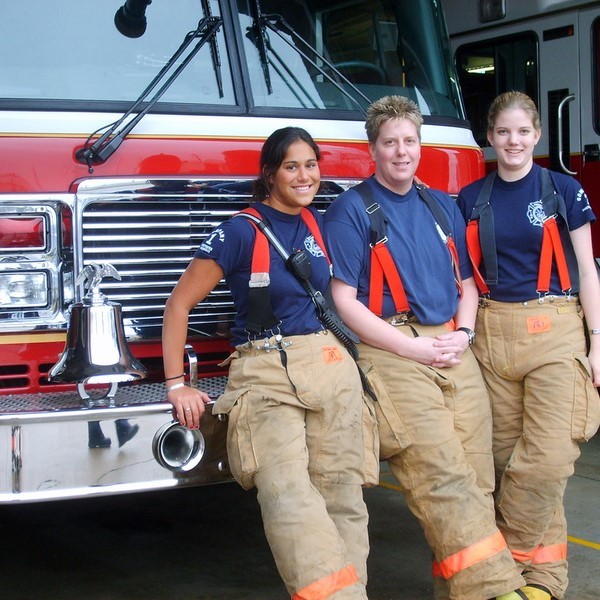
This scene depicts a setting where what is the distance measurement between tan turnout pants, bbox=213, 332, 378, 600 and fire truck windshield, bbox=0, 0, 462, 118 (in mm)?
1190

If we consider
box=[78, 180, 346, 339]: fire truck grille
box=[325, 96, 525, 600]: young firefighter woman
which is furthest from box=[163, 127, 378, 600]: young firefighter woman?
box=[78, 180, 346, 339]: fire truck grille

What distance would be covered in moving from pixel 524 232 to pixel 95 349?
5.16 feet

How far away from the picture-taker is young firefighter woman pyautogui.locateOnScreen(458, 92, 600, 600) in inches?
146

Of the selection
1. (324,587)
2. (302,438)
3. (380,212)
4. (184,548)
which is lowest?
(184,548)

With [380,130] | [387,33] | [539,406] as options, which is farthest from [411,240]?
[387,33]

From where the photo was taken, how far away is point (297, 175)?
3.48 meters

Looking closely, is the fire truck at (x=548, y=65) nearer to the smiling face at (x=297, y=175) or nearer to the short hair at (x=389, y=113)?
the short hair at (x=389, y=113)

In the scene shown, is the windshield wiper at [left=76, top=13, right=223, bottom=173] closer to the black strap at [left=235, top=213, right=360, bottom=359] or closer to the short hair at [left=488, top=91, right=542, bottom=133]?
the black strap at [left=235, top=213, right=360, bottom=359]

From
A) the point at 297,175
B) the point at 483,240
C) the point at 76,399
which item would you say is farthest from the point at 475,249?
the point at 76,399

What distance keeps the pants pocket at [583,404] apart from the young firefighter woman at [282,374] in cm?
75

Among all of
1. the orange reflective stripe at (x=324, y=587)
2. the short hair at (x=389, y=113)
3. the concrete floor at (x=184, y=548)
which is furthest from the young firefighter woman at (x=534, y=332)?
the orange reflective stripe at (x=324, y=587)

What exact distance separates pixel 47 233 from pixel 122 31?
90 centimetres

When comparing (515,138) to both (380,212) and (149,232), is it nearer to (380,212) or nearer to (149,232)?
(380,212)

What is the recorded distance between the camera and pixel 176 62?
4109 millimetres
